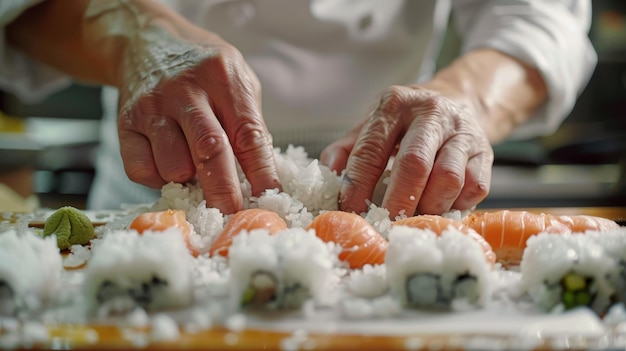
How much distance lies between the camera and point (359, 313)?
0.80 meters

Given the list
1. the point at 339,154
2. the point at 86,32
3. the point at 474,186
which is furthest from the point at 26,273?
the point at 86,32

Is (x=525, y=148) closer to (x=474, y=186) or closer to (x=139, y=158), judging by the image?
(x=474, y=186)

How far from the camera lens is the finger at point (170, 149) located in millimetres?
1313

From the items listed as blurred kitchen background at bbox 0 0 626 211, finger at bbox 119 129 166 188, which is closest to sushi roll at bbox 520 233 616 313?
finger at bbox 119 129 166 188

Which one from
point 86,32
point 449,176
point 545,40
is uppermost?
point 86,32

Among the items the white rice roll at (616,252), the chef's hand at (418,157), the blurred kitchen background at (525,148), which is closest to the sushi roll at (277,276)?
the white rice roll at (616,252)

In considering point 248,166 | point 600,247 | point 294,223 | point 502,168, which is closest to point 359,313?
point 600,247

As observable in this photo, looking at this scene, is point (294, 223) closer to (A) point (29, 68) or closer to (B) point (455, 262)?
(B) point (455, 262)

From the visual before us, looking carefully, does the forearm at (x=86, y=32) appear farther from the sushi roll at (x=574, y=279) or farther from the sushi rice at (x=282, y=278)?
the sushi roll at (x=574, y=279)

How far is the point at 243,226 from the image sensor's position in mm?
1094

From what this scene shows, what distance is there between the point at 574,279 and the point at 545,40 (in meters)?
1.29

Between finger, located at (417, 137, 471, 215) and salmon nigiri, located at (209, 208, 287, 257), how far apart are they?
0.34m

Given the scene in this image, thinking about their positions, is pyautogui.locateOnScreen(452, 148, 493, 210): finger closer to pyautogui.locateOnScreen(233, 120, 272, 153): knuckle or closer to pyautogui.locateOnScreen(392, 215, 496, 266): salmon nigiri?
pyautogui.locateOnScreen(392, 215, 496, 266): salmon nigiri

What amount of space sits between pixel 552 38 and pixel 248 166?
114 cm
